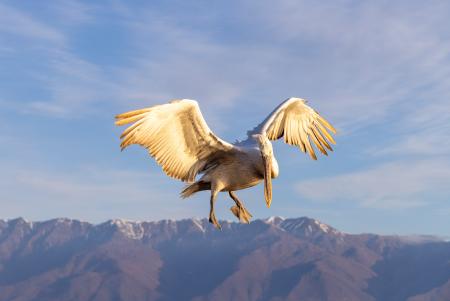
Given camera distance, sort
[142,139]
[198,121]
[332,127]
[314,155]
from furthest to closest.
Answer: [332,127] → [314,155] → [198,121] → [142,139]

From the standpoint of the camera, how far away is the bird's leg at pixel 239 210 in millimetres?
12734

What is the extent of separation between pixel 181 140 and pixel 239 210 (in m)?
1.85

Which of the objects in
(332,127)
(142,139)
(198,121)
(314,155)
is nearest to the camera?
(142,139)

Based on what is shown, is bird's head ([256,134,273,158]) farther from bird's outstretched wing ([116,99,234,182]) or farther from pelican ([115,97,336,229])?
bird's outstretched wing ([116,99,234,182])

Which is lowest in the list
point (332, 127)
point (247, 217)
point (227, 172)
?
point (247, 217)

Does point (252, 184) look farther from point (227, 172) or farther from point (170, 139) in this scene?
point (170, 139)

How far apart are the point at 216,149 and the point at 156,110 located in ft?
4.74

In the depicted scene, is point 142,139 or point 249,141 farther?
point 249,141

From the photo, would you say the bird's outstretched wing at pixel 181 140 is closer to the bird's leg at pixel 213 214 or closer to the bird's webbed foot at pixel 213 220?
the bird's leg at pixel 213 214

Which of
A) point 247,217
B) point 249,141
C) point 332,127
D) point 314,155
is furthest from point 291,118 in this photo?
point 247,217

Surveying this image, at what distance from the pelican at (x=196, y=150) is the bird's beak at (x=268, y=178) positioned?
0.04 m

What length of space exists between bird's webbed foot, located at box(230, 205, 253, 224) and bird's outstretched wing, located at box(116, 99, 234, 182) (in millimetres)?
1086

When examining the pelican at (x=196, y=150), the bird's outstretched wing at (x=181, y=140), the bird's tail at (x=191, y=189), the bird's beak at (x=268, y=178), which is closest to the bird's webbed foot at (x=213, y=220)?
the pelican at (x=196, y=150)

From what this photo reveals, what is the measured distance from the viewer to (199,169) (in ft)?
42.7
